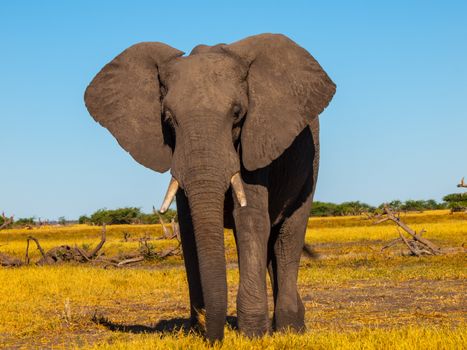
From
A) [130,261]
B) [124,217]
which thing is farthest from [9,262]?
[124,217]

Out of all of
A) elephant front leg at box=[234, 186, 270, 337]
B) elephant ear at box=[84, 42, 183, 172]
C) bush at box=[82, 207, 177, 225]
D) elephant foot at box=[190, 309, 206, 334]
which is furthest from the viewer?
bush at box=[82, 207, 177, 225]

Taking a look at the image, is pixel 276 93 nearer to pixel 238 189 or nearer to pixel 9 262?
pixel 238 189

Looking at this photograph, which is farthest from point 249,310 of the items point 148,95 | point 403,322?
point 403,322

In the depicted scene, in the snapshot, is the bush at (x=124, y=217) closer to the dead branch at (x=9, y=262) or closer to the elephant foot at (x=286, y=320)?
the dead branch at (x=9, y=262)

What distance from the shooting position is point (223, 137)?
267 inches

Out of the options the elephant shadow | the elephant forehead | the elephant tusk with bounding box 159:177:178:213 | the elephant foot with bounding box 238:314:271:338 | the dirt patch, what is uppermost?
the elephant forehead

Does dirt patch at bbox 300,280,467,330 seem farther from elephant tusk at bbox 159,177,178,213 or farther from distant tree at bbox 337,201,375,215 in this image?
distant tree at bbox 337,201,375,215

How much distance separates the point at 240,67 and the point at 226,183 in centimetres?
130

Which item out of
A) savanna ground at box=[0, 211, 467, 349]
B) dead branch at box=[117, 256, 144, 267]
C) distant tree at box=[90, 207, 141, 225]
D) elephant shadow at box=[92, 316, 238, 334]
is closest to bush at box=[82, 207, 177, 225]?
distant tree at box=[90, 207, 141, 225]

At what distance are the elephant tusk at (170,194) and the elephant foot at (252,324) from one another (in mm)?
1381

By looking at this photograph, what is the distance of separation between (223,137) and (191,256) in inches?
67.7

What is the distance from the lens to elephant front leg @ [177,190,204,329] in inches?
304

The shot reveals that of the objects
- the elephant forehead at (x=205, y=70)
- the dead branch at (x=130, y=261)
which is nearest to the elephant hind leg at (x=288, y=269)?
the elephant forehead at (x=205, y=70)

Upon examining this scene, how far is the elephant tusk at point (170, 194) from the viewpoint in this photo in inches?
260
